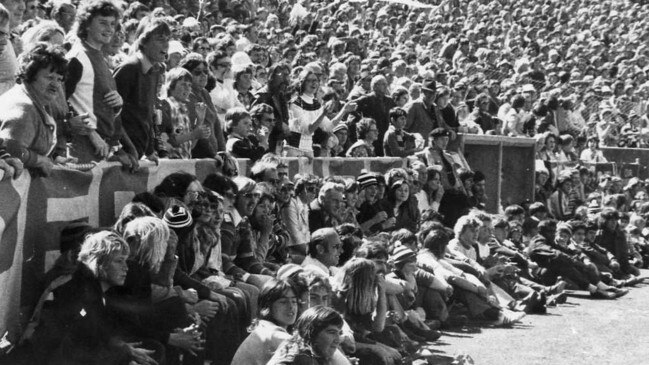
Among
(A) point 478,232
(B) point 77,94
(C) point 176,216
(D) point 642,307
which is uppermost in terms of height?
(B) point 77,94

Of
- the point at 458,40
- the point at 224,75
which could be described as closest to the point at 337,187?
the point at 224,75

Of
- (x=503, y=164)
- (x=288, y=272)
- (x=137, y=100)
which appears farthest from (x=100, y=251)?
(x=503, y=164)

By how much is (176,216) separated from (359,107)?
7.76 metres

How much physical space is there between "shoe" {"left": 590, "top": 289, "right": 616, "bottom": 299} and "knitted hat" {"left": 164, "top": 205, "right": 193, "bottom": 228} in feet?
26.9

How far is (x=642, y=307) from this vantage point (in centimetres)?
1397

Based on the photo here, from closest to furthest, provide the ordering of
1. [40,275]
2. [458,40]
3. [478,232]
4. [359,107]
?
1. [40,275]
2. [478,232]
3. [359,107]
4. [458,40]

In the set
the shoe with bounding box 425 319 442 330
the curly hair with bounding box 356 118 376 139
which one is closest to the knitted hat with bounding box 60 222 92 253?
the shoe with bounding box 425 319 442 330

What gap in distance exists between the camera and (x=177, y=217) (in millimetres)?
7855

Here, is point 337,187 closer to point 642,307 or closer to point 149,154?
point 149,154

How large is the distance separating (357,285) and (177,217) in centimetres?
178

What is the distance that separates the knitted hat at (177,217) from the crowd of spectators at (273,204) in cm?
2

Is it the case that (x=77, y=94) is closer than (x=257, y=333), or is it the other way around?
(x=257, y=333)

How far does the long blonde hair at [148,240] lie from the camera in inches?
273

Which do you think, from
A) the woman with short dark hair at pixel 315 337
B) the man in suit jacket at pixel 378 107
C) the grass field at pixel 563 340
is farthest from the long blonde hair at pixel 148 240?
the man in suit jacket at pixel 378 107
